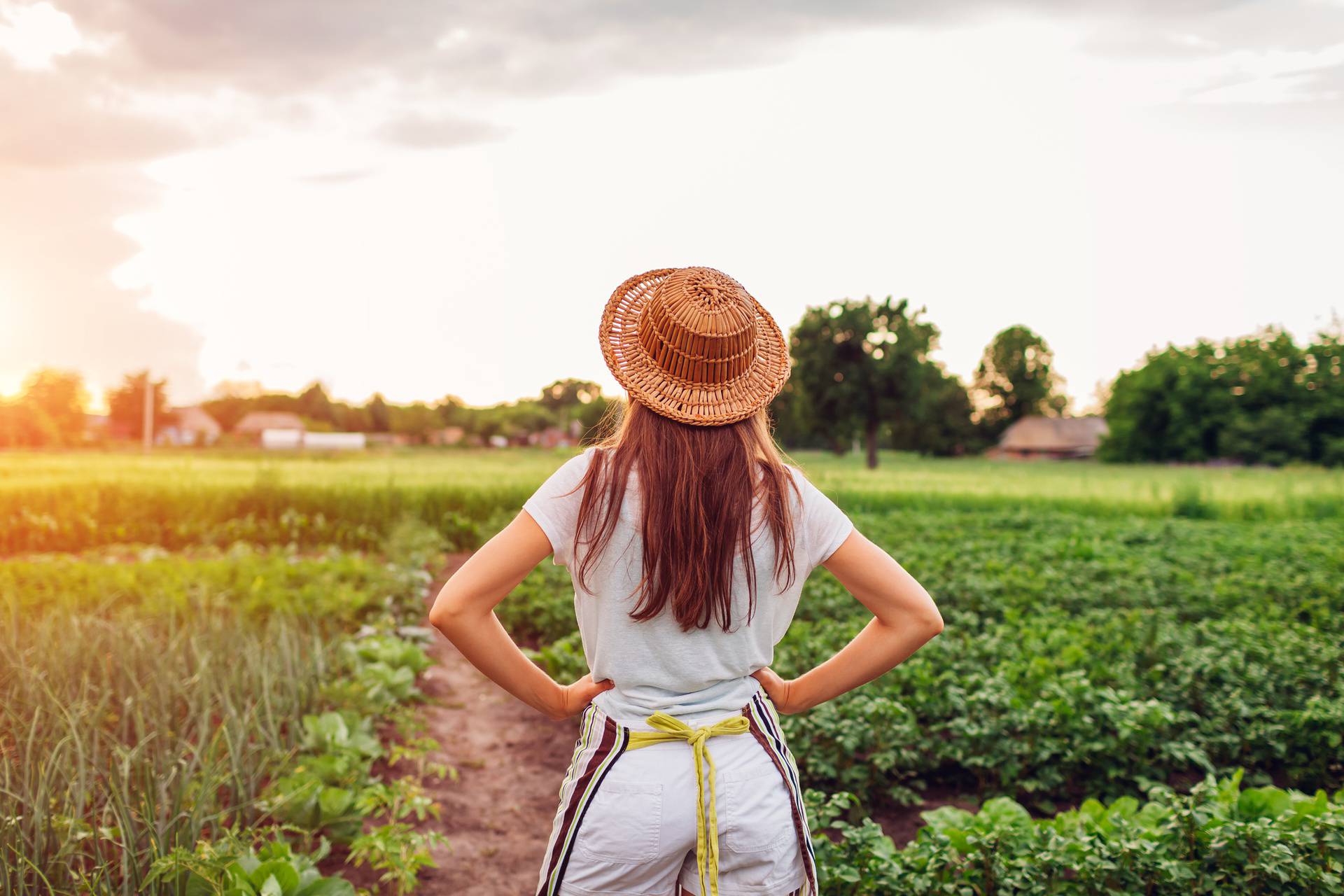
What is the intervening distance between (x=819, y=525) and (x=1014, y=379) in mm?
75228

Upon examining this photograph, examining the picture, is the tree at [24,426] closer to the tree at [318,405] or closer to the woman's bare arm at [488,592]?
the woman's bare arm at [488,592]

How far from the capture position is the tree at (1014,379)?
230ft

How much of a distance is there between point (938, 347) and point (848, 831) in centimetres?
4104

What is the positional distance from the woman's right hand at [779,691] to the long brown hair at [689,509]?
0.23 meters

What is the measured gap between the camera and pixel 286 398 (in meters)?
45.1

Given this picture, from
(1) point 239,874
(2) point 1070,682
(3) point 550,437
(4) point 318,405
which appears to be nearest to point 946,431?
(3) point 550,437

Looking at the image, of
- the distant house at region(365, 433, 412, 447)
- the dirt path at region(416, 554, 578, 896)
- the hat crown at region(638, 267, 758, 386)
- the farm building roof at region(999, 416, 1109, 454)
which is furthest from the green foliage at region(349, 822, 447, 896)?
the farm building roof at region(999, 416, 1109, 454)

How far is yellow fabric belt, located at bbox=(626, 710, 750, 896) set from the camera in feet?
4.50

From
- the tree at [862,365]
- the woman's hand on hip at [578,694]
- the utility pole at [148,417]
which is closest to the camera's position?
the woman's hand on hip at [578,694]

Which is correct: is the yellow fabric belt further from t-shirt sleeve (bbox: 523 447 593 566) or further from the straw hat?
the straw hat

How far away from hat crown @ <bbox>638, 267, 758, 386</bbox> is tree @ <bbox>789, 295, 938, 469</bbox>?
125 ft

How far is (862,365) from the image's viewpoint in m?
40.4

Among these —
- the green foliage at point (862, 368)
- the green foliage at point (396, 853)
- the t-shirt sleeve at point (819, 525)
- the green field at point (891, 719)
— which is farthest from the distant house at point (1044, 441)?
the t-shirt sleeve at point (819, 525)

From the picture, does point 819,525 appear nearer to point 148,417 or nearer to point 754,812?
point 754,812
